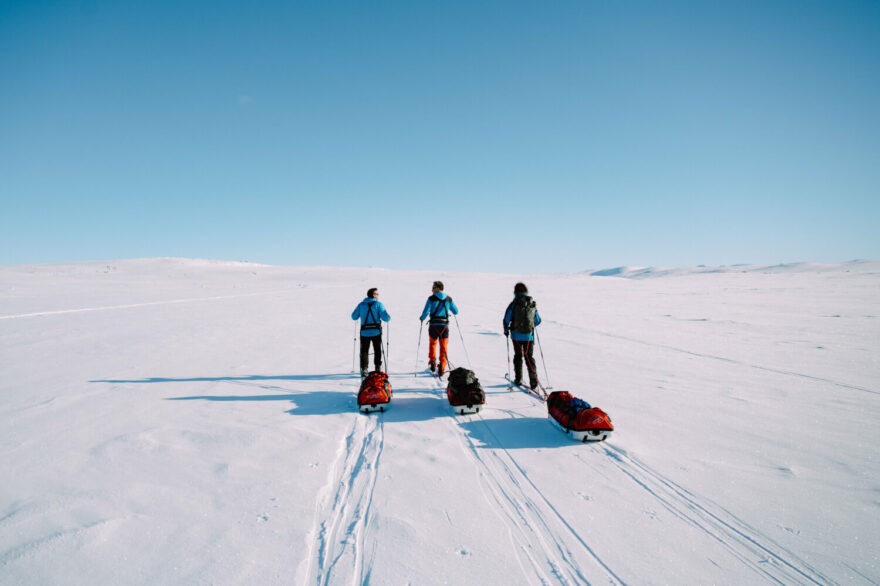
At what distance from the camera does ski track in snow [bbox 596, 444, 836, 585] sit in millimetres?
3203

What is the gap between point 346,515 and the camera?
12.9ft

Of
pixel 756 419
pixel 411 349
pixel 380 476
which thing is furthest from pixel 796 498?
pixel 411 349

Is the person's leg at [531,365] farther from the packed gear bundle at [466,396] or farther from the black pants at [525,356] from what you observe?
the packed gear bundle at [466,396]

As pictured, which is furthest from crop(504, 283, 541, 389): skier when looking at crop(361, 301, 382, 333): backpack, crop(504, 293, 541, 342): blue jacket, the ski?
crop(361, 301, 382, 333): backpack

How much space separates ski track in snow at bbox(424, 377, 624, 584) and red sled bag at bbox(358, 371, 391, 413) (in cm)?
230

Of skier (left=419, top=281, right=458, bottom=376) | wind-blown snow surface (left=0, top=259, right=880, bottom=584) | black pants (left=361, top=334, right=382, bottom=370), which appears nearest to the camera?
wind-blown snow surface (left=0, top=259, right=880, bottom=584)

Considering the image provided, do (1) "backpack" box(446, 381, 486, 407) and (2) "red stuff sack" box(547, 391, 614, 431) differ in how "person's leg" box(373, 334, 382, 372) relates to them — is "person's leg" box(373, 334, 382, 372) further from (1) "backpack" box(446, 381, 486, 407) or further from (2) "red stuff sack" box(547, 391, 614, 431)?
(2) "red stuff sack" box(547, 391, 614, 431)

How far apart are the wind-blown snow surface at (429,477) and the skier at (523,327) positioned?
80 centimetres

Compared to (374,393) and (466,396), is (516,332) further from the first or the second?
(374,393)

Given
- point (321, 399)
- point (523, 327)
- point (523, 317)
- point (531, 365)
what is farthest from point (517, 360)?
point (321, 399)

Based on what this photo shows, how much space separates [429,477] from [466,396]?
2092 mm

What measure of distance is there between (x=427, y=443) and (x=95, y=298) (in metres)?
34.5

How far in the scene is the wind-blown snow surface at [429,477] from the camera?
330 cm

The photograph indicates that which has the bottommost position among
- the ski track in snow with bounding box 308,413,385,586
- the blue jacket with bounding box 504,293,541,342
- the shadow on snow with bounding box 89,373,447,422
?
the ski track in snow with bounding box 308,413,385,586
